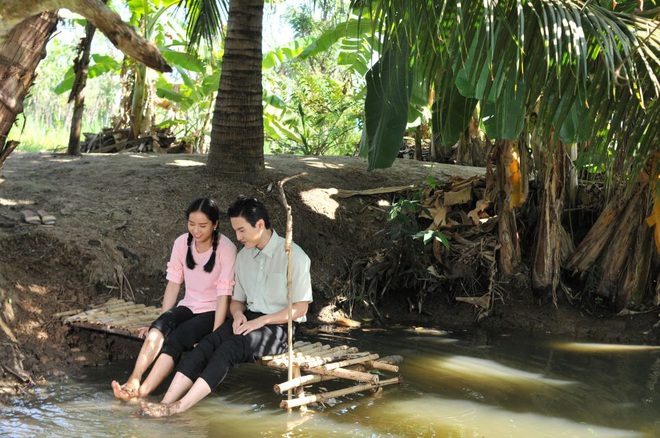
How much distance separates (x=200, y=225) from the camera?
18.6 ft

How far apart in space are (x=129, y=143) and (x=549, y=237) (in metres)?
6.97

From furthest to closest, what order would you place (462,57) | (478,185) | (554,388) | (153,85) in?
(153,85)
(478,185)
(554,388)
(462,57)

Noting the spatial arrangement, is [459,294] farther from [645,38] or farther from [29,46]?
[29,46]

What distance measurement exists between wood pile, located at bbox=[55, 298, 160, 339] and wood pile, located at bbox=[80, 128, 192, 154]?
6016 millimetres

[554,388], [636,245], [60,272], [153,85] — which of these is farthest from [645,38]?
[153,85]

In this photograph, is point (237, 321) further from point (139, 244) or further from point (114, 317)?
point (139, 244)

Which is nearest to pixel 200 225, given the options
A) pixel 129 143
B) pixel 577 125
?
pixel 577 125

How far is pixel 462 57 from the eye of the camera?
16.6 ft

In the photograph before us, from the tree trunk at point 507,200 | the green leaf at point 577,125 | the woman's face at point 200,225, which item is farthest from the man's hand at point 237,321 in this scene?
the tree trunk at point 507,200

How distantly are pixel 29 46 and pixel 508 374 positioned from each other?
458 centimetres

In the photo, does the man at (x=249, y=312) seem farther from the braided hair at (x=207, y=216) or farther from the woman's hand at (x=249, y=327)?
the braided hair at (x=207, y=216)

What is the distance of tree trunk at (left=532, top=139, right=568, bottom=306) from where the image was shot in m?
8.65

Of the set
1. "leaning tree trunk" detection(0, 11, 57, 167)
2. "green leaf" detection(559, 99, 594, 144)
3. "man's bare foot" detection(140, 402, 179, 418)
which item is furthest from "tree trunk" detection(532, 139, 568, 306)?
"leaning tree trunk" detection(0, 11, 57, 167)

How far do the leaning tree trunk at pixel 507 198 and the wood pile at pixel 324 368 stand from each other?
3215mm
